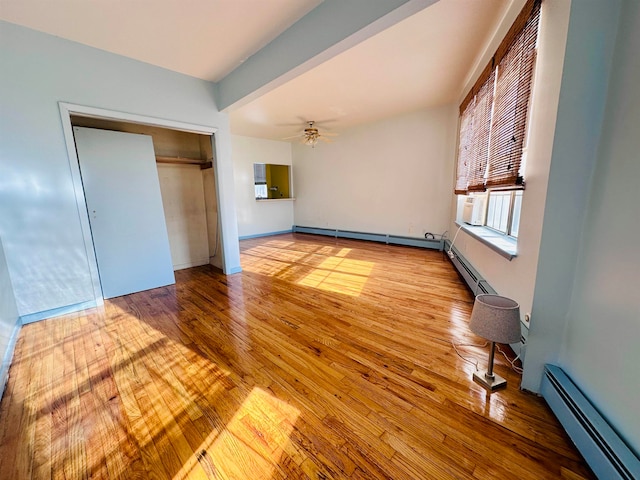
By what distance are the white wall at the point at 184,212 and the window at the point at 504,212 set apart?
14.3 feet

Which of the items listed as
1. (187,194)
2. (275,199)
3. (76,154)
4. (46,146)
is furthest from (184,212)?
(275,199)

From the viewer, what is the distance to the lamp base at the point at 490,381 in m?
1.51

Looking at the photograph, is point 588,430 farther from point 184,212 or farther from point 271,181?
point 271,181

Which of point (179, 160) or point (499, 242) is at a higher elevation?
point (179, 160)

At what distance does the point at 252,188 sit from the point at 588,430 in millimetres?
6896

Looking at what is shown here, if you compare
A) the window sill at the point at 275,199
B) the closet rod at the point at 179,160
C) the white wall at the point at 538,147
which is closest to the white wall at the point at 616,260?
the white wall at the point at 538,147

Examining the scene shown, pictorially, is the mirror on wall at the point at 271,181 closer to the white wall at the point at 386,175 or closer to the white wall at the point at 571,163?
the white wall at the point at 386,175

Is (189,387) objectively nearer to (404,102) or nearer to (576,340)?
(576,340)

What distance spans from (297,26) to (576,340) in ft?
10.1

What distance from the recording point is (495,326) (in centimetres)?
141

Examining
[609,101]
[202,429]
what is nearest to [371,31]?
[609,101]

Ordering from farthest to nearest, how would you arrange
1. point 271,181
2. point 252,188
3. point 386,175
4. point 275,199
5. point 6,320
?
1. point 271,181
2. point 275,199
3. point 252,188
4. point 386,175
5. point 6,320

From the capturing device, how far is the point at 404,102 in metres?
4.44

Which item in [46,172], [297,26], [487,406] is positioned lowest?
[487,406]
